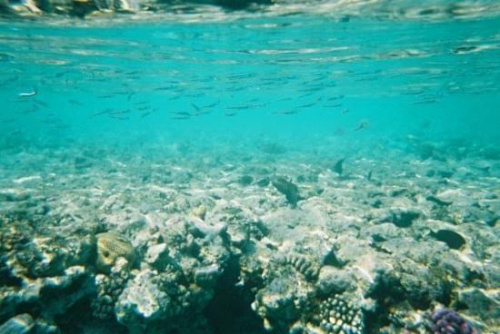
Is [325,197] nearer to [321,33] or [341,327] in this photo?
[341,327]

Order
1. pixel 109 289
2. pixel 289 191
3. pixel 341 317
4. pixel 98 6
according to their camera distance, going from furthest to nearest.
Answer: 1. pixel 98 6
2. pixel 289 191
3. pixel 109 289
4. pixel 341 317

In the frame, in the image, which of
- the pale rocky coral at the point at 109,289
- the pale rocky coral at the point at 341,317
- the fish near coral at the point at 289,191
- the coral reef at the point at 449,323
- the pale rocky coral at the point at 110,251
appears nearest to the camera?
the coral reef at the point at 449,323

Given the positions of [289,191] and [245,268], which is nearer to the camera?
[245,268]

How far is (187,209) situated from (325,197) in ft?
18.1

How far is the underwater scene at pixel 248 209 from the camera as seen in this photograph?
5938 millimetres

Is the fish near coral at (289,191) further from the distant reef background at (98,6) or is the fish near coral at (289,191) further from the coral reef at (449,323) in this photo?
the distant reef background at (98,6)

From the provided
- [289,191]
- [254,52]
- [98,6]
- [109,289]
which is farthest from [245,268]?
[254,52]

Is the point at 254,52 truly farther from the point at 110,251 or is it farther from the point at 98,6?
the point at 110,251

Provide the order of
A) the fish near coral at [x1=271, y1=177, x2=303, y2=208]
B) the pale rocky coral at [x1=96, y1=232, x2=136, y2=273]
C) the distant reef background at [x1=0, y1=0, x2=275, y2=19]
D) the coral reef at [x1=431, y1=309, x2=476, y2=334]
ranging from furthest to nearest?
the distant reef background at [x1=0, y1=0, x2=275, y2=19] → the fish near coral at [x1=271, y1=177, x2=303, y2=208] → the pale rocky coral at [x1=96, y1=232, x2=136, y2=273] → the coral reef at [x1=431, y1=309, x2=476, y2=334]

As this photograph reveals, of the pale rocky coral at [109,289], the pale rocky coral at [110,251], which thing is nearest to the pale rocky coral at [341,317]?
the pale rocky coral at [109,289]

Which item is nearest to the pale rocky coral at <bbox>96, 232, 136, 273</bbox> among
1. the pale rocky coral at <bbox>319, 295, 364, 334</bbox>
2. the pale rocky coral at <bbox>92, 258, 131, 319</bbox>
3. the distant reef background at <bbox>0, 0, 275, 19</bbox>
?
the pale rocky coral at <bbox>92, 258, 131, 319</bbox>

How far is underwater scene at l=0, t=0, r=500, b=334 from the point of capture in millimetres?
5938

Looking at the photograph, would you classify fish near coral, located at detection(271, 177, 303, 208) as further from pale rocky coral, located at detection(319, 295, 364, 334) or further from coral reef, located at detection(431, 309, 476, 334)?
coral reef, located at detection(431, 309, 476, 334)

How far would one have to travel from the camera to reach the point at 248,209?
35.7 feet
